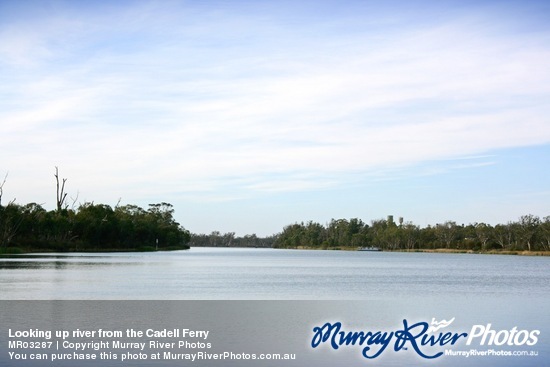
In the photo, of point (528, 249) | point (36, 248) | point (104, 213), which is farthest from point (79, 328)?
point (528, 249)

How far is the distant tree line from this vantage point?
8775cm

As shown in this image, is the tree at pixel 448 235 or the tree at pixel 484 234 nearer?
the tree at pixel 484 234

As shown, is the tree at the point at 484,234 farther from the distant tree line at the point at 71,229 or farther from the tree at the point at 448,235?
the distant tree line at the point at 71,229

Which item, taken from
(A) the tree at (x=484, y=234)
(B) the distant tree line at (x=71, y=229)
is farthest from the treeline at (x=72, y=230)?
(A) the tree at (x=484, y=234)

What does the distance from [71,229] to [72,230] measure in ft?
7.40

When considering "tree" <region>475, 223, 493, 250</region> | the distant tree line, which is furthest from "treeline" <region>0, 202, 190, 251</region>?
"tree" <region>475, 223, 493, 250</region>

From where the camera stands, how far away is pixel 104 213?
11862 cm

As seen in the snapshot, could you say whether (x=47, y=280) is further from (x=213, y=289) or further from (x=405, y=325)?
(x=405, y=325)

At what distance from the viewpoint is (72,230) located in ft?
354

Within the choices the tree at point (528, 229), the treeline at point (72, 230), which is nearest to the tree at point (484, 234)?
the tree at point (528, 229)

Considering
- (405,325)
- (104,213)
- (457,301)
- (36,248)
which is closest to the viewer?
(405,325)

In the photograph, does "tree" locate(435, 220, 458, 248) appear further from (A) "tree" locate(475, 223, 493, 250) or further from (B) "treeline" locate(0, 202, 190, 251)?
(B) "treeline" locate(0, 202, 190, 251)

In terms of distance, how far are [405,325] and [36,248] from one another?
83.2 m

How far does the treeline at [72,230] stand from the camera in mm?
88031
